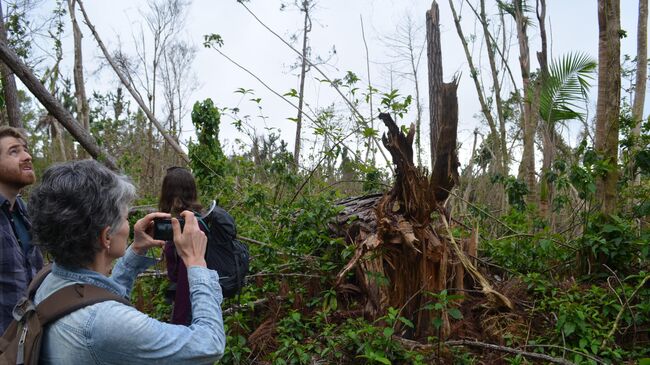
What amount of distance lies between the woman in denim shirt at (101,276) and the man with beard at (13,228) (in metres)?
1.07

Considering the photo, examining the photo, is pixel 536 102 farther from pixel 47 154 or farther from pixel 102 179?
pixel 47 154

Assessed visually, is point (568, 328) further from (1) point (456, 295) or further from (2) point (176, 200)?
(2) point (176, 200)

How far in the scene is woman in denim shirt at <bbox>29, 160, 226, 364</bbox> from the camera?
4.83 feet

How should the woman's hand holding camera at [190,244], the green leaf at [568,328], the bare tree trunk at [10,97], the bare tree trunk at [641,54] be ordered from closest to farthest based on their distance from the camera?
the woman's hand holding camera at [190,244] → the green leaf at [568,328] → the bare tree trunk at [10,97] → the bare tree trunk at [641,54]

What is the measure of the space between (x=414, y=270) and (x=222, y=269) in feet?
5.55

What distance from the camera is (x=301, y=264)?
528cm

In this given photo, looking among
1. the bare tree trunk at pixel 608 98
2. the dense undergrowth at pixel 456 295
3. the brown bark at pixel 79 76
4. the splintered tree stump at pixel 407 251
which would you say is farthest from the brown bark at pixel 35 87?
the brown bark at pixel 79 76

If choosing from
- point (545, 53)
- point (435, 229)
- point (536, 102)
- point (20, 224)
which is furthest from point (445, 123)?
point (545, 53)

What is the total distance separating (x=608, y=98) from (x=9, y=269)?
4.93m

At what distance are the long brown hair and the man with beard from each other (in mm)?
732

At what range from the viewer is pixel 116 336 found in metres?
1.46

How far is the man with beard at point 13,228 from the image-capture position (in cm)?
256

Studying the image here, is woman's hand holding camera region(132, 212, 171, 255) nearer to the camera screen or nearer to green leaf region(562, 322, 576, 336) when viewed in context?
the camera screen

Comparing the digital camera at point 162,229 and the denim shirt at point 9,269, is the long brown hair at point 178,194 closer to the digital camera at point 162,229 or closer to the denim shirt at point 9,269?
the denim shirt at point 9,269
